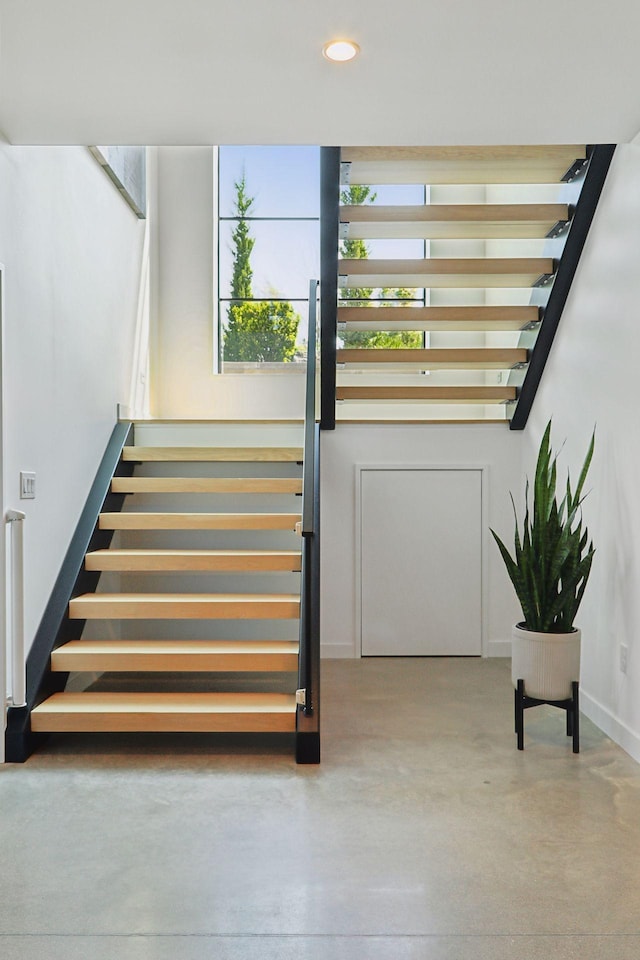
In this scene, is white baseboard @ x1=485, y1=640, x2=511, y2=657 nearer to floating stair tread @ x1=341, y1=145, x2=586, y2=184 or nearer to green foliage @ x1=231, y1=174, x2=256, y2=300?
floating stair tread @ x1=341, y1=145, x2=586, y2=184

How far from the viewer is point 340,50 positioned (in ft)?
8.14

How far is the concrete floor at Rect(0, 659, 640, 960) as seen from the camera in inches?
73.8

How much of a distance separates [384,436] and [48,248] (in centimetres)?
229

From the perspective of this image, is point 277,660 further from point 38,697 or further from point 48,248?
point 48,248

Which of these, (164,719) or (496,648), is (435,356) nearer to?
(496,648)

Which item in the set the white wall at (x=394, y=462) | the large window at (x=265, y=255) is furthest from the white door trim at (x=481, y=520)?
the large window at (x=265, y=255)

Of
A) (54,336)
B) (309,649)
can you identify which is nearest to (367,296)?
(54,336)

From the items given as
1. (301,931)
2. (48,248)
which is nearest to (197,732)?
(301,931)

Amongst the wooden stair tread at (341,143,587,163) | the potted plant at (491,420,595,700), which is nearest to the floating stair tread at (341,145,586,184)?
the wooden stair tread at (341,143,587,163)

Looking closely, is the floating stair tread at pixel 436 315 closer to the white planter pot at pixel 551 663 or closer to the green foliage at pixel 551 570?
the green foliage at pixel 551 570

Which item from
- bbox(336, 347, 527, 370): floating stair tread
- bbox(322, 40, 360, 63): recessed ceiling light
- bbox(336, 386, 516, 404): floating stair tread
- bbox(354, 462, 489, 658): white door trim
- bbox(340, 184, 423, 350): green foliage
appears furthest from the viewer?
bbox(340, 184, 423, 350): green foliage

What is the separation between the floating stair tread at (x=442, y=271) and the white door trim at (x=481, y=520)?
1186 mm

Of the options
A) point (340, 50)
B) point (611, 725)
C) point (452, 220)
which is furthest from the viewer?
point (452, 220)

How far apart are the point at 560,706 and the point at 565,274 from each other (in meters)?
2.12
